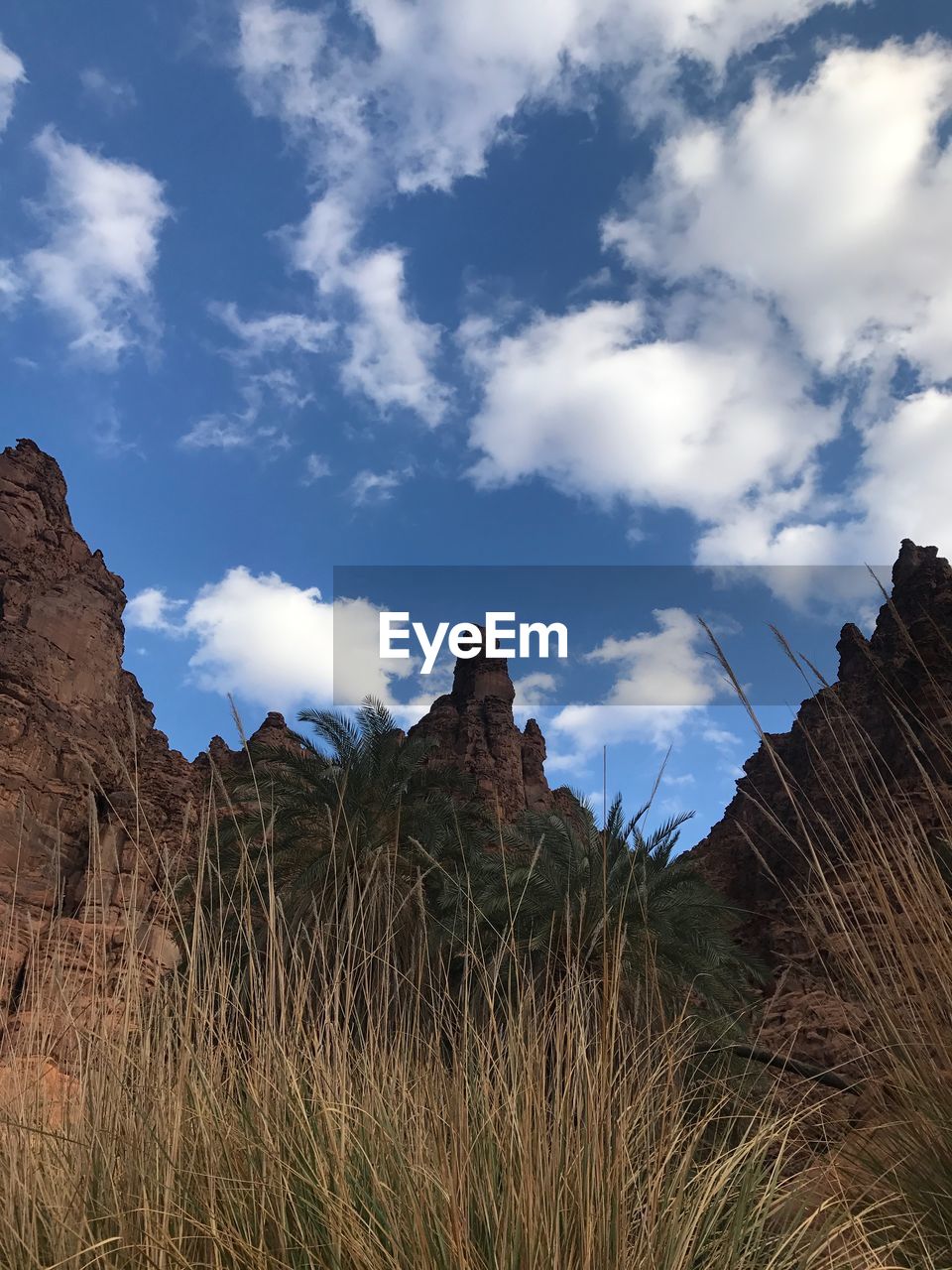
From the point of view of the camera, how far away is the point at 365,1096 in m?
2.34

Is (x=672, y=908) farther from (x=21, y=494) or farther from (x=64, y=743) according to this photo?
(x=21, y=494)

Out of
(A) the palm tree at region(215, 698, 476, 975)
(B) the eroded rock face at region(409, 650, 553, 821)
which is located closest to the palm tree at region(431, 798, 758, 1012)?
(A) the palm tree at region(215, 698, 476, 975)

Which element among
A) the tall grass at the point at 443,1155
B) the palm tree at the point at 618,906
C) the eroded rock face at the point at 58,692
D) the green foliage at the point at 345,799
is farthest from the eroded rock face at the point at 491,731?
the tall grass at the point at 443,1155

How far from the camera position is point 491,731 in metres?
51.8

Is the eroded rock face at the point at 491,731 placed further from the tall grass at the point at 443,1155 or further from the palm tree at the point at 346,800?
the tall grass at the point at 443,1155

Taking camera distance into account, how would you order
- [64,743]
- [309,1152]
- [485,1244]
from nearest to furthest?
[485,1244] < [309,1152] < [64,743]

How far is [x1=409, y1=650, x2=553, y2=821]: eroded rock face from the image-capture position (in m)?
49.4

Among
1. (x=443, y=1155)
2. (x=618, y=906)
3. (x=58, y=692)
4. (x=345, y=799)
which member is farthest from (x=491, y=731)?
(x=443, y=1155)

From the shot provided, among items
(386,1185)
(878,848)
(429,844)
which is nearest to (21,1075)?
(386,1185)

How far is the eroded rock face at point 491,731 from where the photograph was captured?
49375 mm

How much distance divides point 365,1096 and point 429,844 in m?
9.74

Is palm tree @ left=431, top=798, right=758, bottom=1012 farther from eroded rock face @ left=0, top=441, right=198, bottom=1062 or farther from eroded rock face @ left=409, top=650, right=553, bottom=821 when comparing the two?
eroded rock face @ left=409, top=650, right=553, bottom=821

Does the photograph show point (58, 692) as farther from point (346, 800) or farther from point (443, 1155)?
point (443, 1155)

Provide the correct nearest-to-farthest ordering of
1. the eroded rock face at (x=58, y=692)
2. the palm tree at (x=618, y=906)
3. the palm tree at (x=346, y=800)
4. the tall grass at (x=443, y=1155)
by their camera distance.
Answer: the tall grass at (x=443, y=1155), the palm tree at (x=618, y=906), the palm tree at (x=346, y=800), the eroded rock face at (x=58, y=692)
